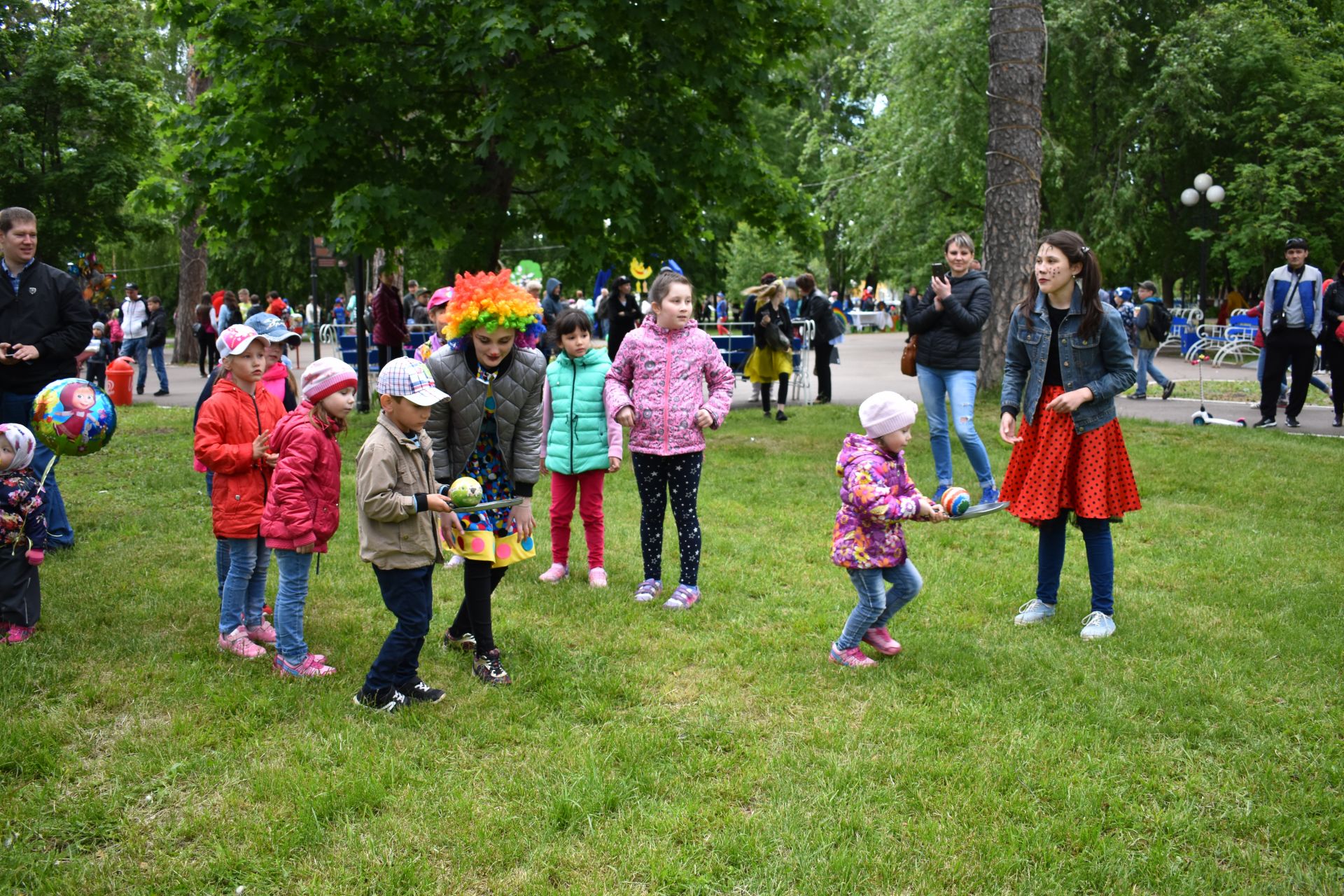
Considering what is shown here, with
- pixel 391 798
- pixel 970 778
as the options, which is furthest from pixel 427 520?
→ pixel 970 778

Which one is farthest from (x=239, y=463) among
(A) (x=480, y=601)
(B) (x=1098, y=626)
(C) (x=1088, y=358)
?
(B) (x=1098, y=626)

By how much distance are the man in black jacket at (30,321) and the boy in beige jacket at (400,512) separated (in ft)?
10.6

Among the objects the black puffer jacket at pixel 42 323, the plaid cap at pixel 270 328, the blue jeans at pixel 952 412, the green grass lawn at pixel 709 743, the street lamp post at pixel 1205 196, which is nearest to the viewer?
the green grass lawn at pixel 709 743

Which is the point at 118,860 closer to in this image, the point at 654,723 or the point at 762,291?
the point at 654,723

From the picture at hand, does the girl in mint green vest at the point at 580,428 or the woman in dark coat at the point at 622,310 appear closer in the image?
the girl in mint green vest at the point at 580,428

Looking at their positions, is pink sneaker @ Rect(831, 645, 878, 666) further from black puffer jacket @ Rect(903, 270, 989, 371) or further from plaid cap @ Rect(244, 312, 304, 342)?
black puffer jacket @ Rect(903, 270, 989, 371)

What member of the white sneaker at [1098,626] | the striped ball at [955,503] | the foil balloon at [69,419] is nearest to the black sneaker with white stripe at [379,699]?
the foil balloon at [69,419]

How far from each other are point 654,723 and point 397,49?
9.76 m

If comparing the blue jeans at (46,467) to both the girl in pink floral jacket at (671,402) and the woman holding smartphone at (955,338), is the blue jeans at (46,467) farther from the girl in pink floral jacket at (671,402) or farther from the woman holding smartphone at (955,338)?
the woman holding smartphone at (955,338)

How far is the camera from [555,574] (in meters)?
7.13

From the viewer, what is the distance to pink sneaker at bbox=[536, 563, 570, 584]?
7.07m

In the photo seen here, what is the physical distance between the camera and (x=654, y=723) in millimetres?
4758

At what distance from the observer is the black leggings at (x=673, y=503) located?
653 cm

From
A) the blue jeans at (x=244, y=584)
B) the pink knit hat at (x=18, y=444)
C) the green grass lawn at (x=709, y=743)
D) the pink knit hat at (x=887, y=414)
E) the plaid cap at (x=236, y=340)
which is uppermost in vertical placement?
the plaid cap at (x=236, y=340)
